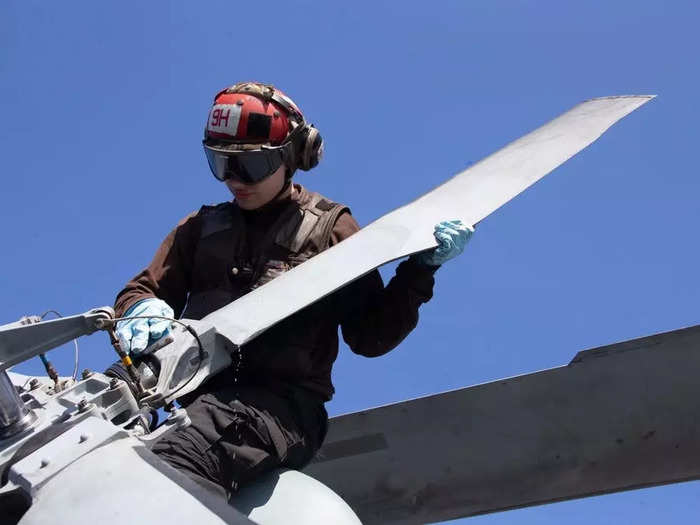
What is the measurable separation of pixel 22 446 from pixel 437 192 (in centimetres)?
259

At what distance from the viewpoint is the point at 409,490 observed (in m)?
5.50

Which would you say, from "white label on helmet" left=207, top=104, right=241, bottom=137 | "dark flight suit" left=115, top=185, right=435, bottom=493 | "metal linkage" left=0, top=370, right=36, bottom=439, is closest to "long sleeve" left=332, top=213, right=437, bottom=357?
"dark flight suit" left=115, top=185, right=435, bottom=493

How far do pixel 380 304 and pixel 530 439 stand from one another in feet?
4.51

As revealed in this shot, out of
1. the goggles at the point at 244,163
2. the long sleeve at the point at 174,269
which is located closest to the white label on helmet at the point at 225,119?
the goggles at the point at 244,163

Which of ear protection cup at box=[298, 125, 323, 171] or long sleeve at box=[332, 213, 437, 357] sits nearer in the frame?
long sleeve at box=[332, 213, 437, 357]

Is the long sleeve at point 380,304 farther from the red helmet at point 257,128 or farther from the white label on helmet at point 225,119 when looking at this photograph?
the white label on helmet at point 225,119

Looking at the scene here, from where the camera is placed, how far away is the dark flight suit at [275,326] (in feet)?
13.5

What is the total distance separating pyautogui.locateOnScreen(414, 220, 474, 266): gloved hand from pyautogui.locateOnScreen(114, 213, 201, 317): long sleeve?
150cm

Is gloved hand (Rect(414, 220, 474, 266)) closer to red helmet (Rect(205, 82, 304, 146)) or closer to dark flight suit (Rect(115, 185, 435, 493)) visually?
dark flight suit (Rect(115, 185, 435, 493))

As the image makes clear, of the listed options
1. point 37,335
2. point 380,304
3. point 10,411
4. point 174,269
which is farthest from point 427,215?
point 10,411

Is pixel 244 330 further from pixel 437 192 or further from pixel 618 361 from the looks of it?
pixel 618 361

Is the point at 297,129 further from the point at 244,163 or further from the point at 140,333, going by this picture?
the point at 140,333

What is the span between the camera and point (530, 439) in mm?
5301

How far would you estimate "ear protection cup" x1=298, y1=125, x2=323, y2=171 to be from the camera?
511 cm
